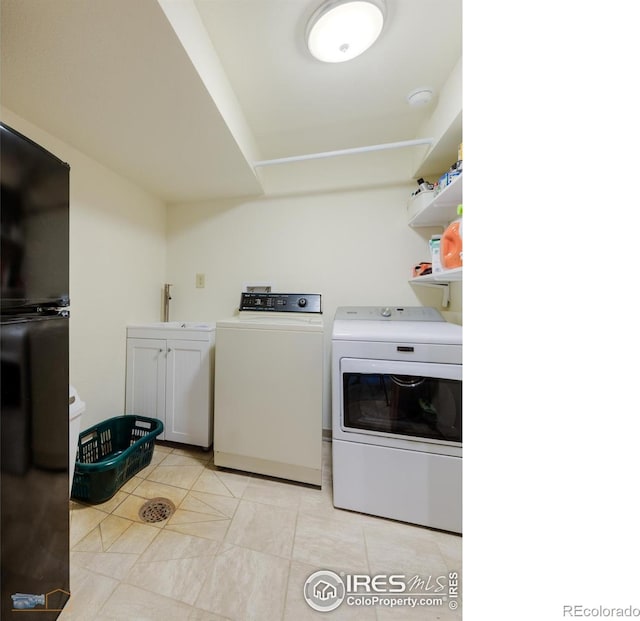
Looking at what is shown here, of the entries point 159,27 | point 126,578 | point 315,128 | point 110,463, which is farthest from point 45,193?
point 315,128

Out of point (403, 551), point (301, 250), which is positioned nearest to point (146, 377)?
point (301, 250)

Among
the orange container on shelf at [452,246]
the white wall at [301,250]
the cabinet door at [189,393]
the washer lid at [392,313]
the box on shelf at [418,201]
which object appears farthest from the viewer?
the white wall at [301,250]

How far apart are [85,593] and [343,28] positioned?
2445 millimetres

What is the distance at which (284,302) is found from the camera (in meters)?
1.89

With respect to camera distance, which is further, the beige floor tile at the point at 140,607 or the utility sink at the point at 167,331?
the utility sink at the point at 167,331

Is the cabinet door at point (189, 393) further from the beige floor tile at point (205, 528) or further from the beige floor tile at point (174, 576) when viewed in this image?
the beige floor tile at point (174, 576)

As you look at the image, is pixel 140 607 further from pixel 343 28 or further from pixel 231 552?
pixel 343 28

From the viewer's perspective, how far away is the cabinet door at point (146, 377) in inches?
68.1

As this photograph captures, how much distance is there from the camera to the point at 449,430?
114cm

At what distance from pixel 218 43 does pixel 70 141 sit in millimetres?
1047

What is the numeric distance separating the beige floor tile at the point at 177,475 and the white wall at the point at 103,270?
572mm

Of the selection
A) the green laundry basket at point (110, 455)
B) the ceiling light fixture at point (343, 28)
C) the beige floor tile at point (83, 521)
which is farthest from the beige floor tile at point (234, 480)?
the ceiling light fixture at point (343, 28)

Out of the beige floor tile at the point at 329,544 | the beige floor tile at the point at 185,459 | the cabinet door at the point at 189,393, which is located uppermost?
the cabinet door at the point at 189,393
